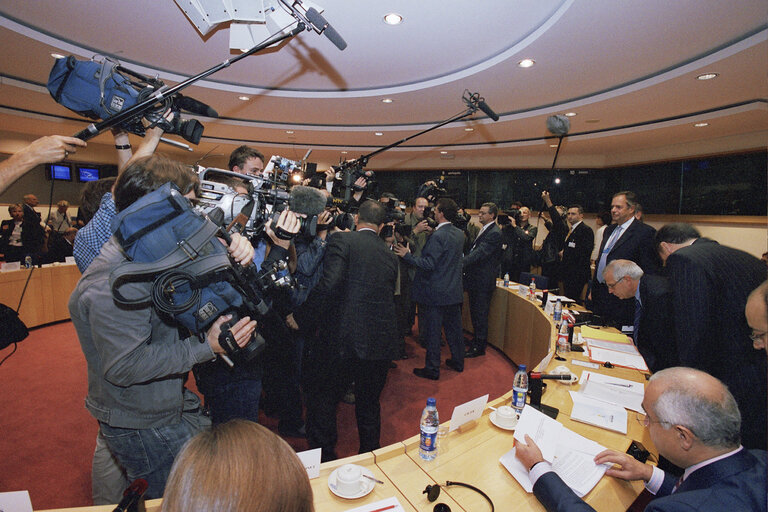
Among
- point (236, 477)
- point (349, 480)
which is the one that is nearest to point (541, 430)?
point (349, 480)

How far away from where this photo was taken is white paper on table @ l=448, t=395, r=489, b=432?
155 cm

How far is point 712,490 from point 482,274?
3256 mm

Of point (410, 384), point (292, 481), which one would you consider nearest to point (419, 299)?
point (410, 384)

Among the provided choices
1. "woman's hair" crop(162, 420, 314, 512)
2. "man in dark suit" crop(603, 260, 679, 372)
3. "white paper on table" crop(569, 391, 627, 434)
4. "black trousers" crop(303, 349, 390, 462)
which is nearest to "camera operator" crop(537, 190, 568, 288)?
"man in dark suit" crop(603, 260, 679, 372)

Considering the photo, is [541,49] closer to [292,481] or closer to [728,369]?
[728,369]

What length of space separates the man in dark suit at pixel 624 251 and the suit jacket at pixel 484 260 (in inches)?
42.1

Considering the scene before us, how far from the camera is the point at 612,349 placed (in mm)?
2588

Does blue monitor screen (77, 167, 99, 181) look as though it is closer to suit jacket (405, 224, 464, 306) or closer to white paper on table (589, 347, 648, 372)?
suit jacket (405, 224, 464, 306)

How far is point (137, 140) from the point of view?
791cm

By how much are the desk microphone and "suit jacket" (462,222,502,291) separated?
3594mm

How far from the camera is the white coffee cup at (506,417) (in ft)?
5.33

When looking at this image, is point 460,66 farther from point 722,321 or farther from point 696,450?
point 696,450

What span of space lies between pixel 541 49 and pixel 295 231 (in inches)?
109

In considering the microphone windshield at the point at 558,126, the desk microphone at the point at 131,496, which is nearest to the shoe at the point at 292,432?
the desk microphone at the point at 131,496
